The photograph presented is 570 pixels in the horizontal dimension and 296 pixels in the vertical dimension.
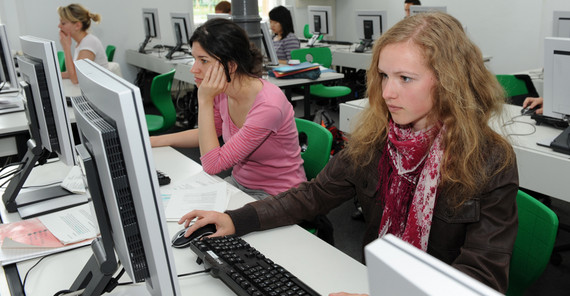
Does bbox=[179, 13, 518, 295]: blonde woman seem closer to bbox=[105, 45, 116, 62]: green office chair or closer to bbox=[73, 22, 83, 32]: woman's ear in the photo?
bbox=[73, 22, 83, 32]: woman's ear

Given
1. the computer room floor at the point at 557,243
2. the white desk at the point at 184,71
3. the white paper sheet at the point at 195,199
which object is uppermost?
the white desk at the point at 184,71

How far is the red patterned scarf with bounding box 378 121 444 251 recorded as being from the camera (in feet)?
3.69

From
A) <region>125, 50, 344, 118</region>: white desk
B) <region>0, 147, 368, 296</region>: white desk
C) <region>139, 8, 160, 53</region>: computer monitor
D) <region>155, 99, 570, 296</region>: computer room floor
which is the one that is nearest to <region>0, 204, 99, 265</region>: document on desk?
<region>0, 147, 368, 296</region>: white desk

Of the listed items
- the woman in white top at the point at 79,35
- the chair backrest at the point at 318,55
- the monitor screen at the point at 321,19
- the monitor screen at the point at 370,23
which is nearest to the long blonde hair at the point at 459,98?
the woman in white top at the point at 79,35

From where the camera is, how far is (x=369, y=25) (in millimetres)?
5684

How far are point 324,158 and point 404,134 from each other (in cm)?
64

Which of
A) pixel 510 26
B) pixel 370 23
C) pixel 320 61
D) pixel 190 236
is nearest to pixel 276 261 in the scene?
pixel 190 236

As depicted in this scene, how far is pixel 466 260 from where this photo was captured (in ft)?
3.35

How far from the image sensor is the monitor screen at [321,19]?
634cm

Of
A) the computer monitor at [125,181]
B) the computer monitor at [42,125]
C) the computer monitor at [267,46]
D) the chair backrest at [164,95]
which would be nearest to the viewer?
the computer monitor at [125,181]

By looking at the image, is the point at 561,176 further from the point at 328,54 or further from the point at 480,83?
the point at 328,54

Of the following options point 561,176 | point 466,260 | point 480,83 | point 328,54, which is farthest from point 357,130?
point 328,54

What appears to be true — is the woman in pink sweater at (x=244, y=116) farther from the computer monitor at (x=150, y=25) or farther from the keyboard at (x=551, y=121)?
the computer monitor at (x=150, y=25)

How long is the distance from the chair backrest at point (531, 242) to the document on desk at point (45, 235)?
1.05 metres
